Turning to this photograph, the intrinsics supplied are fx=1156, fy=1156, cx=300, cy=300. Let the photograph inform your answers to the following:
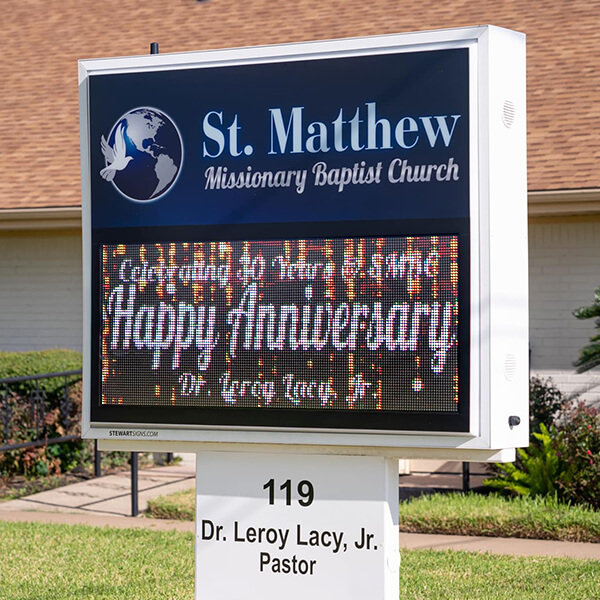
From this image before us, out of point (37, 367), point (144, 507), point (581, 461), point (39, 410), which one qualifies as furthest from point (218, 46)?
point (581, 461)

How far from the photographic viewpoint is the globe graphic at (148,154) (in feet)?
19.9

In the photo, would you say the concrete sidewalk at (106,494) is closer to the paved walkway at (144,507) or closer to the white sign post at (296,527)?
the paved walkway at (144,507)

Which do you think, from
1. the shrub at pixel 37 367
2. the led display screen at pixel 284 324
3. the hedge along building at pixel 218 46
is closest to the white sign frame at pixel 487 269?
the led display screen at pixel 284 324

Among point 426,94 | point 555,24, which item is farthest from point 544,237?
point 426,94

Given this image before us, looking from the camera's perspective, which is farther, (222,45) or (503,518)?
(222,45)

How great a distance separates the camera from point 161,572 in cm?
788

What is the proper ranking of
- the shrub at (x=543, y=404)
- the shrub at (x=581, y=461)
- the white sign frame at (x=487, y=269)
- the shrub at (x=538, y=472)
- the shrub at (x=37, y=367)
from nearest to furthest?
1. the white sign frame at (x=487, y=269)
2. the shrub at (x=581, y=461)
3. the shrub at (x=538, y=472)
4. the shrub at (x=543, y=404)
5. the shrub at (x=37, y=367)

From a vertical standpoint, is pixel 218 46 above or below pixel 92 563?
above

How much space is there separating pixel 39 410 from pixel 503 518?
519 centimetres

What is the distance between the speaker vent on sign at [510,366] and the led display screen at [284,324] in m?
0.29

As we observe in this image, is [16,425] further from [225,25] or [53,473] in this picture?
[225,25]

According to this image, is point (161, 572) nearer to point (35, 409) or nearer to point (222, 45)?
point (35, 409)

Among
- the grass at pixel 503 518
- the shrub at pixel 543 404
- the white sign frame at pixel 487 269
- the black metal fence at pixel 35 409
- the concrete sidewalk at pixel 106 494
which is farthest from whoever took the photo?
the black metal fence at pixel 35 409

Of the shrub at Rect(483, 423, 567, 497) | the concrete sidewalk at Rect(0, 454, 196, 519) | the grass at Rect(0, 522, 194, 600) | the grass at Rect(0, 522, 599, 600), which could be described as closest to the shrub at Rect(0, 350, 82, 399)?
the concrete sidewalk at Rect(0, 454, 196, 519)
